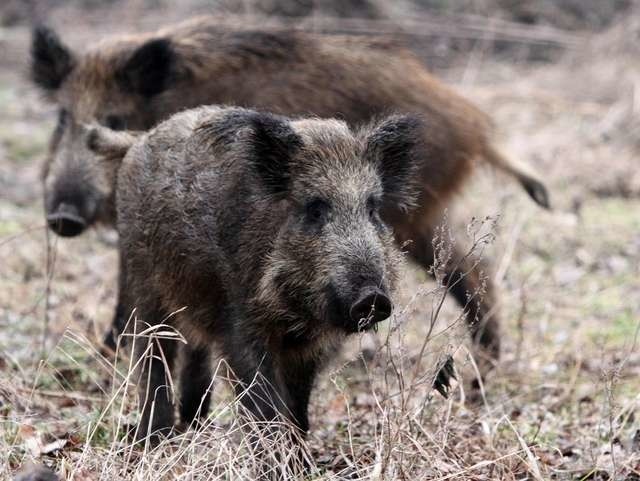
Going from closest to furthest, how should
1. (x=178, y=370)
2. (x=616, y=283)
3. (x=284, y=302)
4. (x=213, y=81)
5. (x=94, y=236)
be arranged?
(x=284, y=302) < (x=178, y=370) < (x=213, y=81) < (x=616, y=283) < (x=94, y=236)

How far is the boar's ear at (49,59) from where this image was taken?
24.3ft

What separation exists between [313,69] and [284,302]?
315 cm

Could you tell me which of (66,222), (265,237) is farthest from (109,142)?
(66,222)

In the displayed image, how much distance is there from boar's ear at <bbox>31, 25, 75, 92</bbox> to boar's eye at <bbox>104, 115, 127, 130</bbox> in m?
0.58

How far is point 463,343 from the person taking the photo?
488 cm

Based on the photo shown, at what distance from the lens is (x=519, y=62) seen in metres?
14.9

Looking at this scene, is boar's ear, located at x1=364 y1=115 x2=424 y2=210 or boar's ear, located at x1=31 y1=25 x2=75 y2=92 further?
boar's ear, located at x1=31 y1=25 x2=75 y2=92

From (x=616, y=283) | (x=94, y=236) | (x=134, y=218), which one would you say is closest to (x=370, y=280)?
(x=134, y=218)

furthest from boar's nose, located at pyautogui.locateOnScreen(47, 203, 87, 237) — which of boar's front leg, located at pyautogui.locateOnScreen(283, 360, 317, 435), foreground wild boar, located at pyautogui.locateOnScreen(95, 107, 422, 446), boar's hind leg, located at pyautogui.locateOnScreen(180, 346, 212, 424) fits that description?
boar's front leg, located at pyautogui.locateOnScreen(283, 360, 317, 435)

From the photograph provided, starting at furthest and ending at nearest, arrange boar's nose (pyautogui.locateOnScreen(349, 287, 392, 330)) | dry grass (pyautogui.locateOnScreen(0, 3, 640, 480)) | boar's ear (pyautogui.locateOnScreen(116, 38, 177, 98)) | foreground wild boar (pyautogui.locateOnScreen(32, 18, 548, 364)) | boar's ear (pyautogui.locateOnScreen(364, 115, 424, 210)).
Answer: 1. boar's ear (pyautogui.locateOnScreen(116, 38, 177, 98))
2. foreground wild boar (pyautogui.locateOnScreen(32, 18, 548, 364))
3. boar's ear (pyautogui.locateOnScreen(364, 115, 424, 210))
4. dry grass (pyautogui.locateOnScreen(0, 3, 640, 480))
5. boar's nose (pyautogui.locateOnScreen(349, 287, 392, 330))

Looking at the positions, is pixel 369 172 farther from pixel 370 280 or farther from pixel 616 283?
pixel 616 283

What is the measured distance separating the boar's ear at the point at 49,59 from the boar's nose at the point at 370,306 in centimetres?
439

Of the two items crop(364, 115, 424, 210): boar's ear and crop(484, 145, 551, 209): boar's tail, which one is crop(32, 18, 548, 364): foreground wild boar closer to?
crop(484, 145, 551, 209): boar's tail

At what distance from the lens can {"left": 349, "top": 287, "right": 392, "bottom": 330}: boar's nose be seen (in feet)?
12.2
